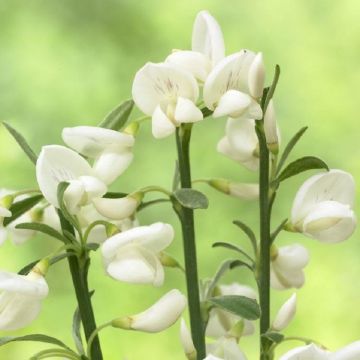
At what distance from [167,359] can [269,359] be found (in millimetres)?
974

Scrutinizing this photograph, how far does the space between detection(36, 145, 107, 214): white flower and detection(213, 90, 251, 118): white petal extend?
0.10 meters

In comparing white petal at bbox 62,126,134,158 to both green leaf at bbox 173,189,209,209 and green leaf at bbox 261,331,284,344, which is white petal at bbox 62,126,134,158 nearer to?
green leaf at bbox 173,189,209,209

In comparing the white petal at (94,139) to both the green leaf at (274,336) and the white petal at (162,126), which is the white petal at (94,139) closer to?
the white petal at (162,126)

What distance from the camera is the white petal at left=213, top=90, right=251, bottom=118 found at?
2.17 ft

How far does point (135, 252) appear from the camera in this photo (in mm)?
651

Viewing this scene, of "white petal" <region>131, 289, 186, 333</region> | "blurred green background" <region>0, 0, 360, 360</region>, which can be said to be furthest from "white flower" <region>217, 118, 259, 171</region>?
"blurred green background" <region>0, 0, 360, 360</region>

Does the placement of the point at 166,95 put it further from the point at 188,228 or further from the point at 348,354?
the point at 348,354

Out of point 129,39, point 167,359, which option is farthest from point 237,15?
point 167,359

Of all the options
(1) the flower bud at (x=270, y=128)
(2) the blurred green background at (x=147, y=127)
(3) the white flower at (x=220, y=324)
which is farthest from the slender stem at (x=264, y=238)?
(2) the blurred green background at (x=147, y=127)

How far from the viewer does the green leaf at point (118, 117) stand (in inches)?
29.0

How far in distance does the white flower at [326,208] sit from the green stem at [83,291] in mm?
157

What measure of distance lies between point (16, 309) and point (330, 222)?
0.74 ft

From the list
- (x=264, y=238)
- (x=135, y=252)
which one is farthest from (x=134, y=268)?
(x=264, y=238)

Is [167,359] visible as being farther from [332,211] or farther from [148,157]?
[332,211]
